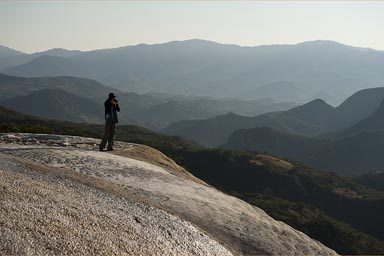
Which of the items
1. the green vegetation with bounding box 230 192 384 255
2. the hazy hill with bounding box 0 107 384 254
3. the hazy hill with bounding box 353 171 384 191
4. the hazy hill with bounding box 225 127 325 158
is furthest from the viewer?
the hazy hill with bounding box 225 127 325 158

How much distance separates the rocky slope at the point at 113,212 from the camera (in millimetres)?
8461

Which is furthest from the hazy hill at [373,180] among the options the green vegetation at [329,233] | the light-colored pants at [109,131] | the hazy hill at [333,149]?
the light-colored pants at [109,131]

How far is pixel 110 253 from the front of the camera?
328 inches

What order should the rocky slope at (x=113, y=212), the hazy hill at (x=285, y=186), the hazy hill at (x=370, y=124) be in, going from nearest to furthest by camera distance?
1. the rocky slope at (x=113, y=212)
2. the hazy hill at (x=285, y=186)
3. the hazy hill at (x=370, y=124)

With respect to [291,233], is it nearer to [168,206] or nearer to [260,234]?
[260,234]

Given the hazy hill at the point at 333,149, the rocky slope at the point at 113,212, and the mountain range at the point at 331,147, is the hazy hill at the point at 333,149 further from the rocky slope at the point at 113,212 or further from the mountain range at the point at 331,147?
the rocky slope at the point at 113,212

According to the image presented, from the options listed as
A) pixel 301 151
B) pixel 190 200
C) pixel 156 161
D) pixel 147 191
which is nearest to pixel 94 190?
pixel 147 191

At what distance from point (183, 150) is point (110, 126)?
74.3 metres

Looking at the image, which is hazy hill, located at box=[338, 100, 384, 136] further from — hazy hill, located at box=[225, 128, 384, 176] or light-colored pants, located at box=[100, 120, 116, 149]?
light-colored pants, located at box=[100, 120, 116, 149]

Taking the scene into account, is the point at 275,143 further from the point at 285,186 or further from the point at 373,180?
the point at 285,186

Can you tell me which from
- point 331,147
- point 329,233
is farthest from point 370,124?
point 329,233

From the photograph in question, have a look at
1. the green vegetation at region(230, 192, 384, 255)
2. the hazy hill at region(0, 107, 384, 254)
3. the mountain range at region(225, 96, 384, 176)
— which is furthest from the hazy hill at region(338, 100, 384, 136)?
the green vegetation at region(230, 192, 384, 255)

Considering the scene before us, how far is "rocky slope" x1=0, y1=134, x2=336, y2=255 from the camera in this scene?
8.46 m

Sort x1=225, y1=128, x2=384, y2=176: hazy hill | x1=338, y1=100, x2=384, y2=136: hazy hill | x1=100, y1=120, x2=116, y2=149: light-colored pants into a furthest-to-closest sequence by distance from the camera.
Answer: x1=338, y1=100, x2=384, y2=136: hazy hill → x1=225, y1=128, x2=384, y2=176: hazy hill → x1=100, y1=120, x2=116, y2=149: light-colored pants
